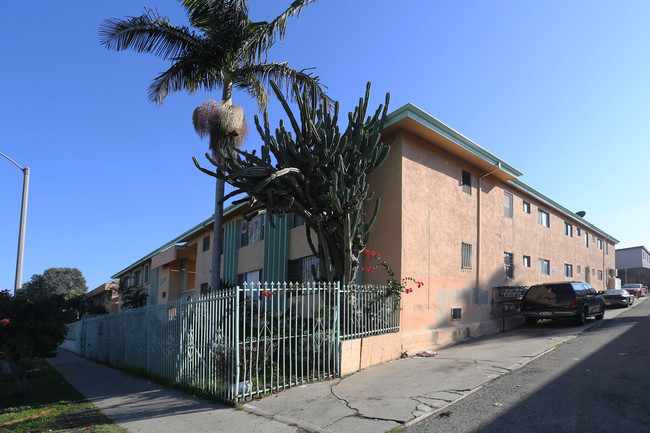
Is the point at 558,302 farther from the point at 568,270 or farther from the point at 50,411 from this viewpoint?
the point at 50,411

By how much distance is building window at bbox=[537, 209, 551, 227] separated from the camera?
2124cm

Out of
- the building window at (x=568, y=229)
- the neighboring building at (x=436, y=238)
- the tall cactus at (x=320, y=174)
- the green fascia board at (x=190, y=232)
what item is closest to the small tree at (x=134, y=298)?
the green fascia board at (x=190, y=232)

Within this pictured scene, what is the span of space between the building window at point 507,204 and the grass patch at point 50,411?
15228 mm

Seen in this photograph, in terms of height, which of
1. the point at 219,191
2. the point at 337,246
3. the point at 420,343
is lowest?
the point at 420,343

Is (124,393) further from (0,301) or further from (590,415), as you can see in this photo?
(590,415)

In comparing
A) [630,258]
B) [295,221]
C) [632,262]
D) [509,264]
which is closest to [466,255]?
[509,264]

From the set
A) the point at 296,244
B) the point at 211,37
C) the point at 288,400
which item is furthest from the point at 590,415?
the point at 211,37

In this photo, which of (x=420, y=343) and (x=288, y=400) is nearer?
(x=288, y=400)

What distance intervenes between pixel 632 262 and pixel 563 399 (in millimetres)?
47264

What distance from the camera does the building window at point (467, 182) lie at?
49.8ft

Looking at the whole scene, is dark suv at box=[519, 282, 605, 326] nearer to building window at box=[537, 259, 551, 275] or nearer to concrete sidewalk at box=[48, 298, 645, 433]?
concrete sidewalk at box=[48, 298, 645, 433]

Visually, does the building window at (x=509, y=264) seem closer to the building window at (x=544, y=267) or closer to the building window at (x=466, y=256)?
the building window at (x=466, y=256)

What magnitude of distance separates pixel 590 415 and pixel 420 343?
19.8 ft

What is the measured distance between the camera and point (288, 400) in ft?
24.6
